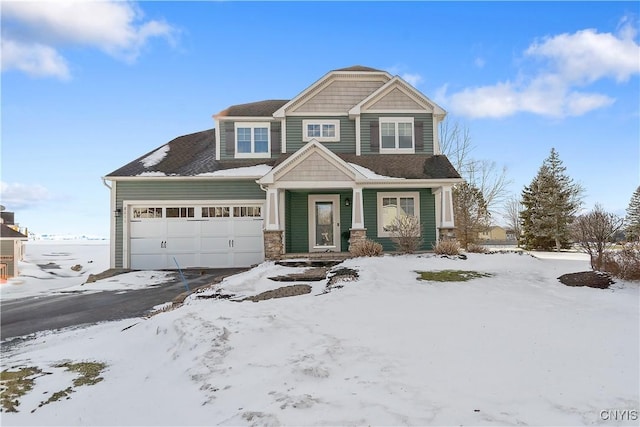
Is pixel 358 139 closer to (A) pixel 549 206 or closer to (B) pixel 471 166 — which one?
(B) pixel 471 166

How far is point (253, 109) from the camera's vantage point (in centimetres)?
Answer: 1494

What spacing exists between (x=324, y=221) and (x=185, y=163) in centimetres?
625

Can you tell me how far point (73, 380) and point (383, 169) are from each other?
36.1ft

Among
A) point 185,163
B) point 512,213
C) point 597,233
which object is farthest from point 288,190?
point 512,213

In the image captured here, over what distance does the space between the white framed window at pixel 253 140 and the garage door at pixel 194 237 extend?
90.5 inches

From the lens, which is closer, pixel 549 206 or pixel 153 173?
pixel 153 173

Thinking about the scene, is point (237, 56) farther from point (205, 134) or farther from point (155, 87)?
point (205, 134)

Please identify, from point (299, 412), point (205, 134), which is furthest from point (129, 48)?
point (299, 412)

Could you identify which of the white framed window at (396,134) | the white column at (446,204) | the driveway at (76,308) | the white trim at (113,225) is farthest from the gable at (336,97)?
the driveway at (76,308)

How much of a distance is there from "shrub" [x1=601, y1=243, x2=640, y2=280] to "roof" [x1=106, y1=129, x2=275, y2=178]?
35.8ft

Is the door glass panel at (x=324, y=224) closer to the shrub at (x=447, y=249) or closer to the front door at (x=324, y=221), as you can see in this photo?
the front door at (x=324, y=221)

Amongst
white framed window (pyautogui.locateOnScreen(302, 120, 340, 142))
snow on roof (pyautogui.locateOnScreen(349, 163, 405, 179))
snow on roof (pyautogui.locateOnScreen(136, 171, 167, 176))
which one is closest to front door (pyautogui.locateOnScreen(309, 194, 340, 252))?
snow on roof (pyautogui.locateOnScreen(349, 163, 405, 179))

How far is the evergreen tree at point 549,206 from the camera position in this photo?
2567cm

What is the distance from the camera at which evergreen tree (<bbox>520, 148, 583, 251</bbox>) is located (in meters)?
25.7
